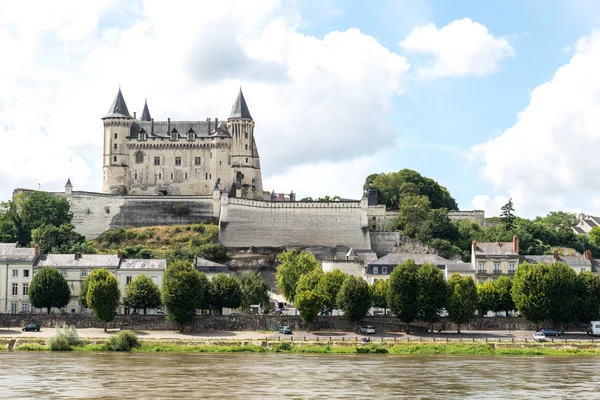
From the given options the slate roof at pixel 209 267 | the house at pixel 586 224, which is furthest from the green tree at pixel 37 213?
the house at pixel 586 224

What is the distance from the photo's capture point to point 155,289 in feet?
218

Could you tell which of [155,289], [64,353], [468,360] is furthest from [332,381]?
[155,289]

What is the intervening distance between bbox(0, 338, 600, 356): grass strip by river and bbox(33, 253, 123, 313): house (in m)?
14.2

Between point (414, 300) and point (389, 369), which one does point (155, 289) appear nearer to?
point (414, 300)

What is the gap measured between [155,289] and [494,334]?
2240 centimetres

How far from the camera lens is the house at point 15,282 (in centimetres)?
6906

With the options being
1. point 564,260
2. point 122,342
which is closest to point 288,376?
point 122,342

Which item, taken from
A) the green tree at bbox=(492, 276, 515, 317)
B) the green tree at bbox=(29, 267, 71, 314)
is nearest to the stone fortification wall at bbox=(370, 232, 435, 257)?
the green tree at bbox=(492, 276, 515, 317)

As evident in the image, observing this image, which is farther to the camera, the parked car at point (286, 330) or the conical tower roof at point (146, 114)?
the conical tower roof at point (146, 114)

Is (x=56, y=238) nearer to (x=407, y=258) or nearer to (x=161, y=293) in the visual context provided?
(x=161, y=293)

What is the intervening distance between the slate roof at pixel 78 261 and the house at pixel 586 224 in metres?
65.5

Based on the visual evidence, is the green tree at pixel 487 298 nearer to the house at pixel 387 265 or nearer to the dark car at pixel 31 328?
the house at pixel 387 265

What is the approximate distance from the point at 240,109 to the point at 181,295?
4876cm

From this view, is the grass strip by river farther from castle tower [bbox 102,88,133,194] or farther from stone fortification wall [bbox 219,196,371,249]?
castle tower [bbox 102,88,133,194]
